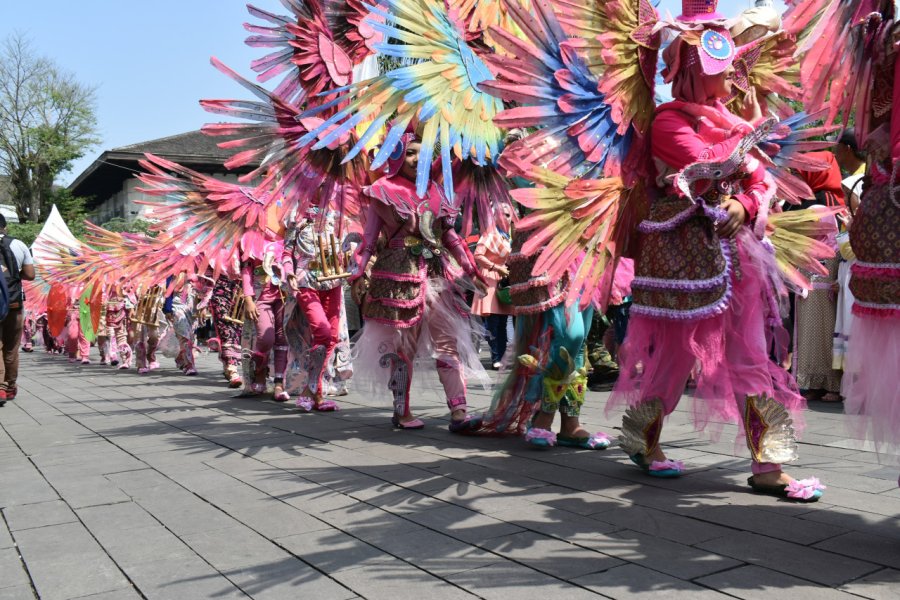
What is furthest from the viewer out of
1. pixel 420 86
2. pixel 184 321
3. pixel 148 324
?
pixel 148 324

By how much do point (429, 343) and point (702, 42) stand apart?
2979 millimetres

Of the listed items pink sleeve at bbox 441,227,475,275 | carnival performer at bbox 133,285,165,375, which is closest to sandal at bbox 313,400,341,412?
pink sleeve at bbox 441,227,475,275

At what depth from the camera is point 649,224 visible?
12.7 feet

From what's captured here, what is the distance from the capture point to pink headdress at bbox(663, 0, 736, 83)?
365cm

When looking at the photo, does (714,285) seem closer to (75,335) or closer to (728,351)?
(728,351)

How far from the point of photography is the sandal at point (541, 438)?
5098 millimetres

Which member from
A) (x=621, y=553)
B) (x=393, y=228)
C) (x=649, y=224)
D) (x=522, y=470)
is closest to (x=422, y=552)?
(x=621, y=553)

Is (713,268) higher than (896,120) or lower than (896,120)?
lower

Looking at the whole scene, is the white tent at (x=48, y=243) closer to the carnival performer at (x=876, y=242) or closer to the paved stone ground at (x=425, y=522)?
the paved stone ground at (x=425, y=522)

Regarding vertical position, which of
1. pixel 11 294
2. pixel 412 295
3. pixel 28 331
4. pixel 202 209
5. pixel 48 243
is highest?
pixel 48 243

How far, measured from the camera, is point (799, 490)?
363 centimetres

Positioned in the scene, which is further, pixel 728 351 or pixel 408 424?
pixel 408 424

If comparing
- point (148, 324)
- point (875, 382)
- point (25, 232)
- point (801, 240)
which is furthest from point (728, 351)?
point (25, 232)

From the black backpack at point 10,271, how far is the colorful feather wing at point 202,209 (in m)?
2.41
